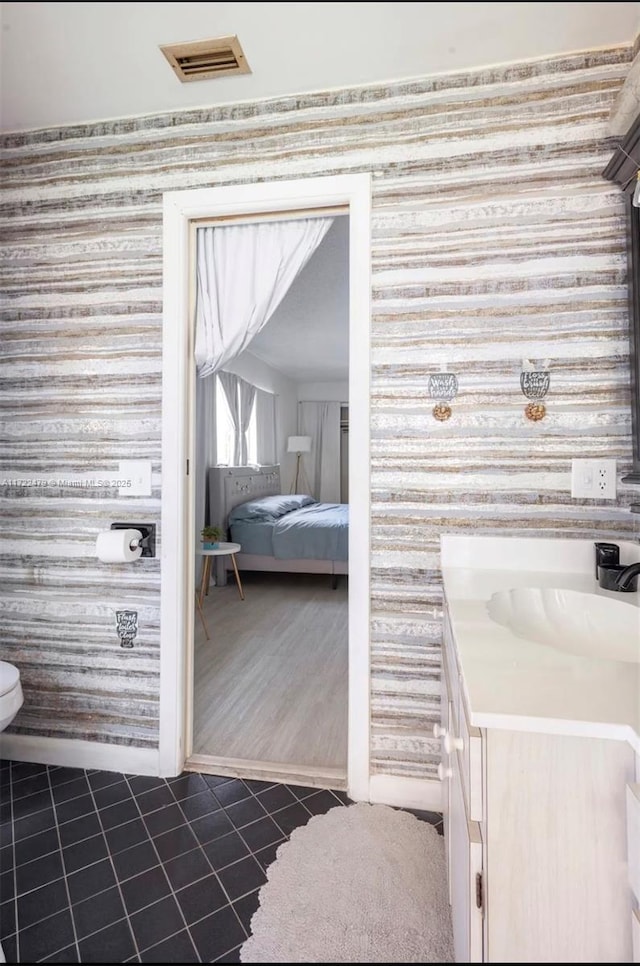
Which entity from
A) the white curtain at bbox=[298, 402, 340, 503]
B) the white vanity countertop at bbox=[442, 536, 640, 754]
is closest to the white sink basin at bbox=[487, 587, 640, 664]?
the white vanity countertop at bbox=[442, 536, 640, 754]

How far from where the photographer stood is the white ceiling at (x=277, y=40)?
1.46 m

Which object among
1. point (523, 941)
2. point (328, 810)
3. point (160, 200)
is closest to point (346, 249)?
point (160, 200)

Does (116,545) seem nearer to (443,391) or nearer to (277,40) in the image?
(443,391)

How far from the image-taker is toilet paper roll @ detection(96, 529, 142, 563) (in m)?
1.84

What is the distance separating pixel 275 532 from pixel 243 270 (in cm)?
286

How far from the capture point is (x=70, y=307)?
2.02 metres

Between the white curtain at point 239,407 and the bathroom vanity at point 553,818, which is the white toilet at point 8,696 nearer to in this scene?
the bathroom vanity at point 553,818

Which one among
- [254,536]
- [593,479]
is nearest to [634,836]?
[593,479]

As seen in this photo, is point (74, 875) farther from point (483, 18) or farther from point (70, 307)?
point (483, 18)

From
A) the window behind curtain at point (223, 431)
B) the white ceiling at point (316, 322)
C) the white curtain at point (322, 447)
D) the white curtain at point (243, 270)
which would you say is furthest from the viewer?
the white curtain at point (322, 447)

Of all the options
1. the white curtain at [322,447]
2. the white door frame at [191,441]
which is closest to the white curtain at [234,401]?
the white curtain at [322,447]

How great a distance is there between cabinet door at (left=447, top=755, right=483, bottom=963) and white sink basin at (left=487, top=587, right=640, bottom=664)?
15.9 inches

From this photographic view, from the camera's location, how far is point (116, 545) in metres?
1.84

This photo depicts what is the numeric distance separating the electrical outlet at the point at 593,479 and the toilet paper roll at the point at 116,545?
5.19 ft
